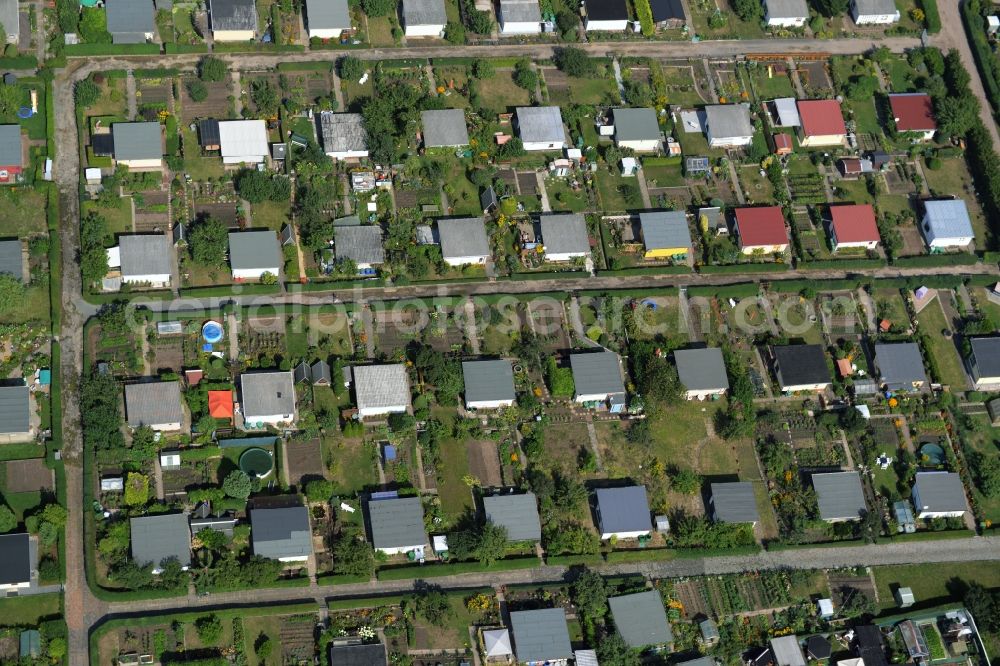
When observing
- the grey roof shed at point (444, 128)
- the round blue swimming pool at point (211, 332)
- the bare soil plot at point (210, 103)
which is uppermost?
the bare soil plot at point (210, 103)

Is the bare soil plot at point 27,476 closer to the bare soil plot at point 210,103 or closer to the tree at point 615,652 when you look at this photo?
the bare soil plot at point 210,103

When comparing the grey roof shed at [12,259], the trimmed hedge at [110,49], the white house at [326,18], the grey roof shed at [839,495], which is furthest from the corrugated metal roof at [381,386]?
the trimmed hedge at [110,49]

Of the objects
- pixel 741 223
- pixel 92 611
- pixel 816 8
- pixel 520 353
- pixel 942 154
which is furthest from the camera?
pixel 816 8

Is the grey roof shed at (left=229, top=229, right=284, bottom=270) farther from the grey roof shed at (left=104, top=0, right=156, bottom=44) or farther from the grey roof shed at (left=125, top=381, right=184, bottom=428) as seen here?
the grey roof shed at (left=104, top=0, right=156, bottom=44)

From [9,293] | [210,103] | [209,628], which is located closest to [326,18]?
[210,103]

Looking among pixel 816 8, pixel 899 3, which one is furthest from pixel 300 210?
pixel 899 3

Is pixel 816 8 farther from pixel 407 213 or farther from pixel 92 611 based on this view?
pixel 92 611

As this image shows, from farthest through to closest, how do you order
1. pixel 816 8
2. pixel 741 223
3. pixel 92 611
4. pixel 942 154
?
pixel 816 8 < pixel 942 154 < pixel 741 223 < pixel 92 611
